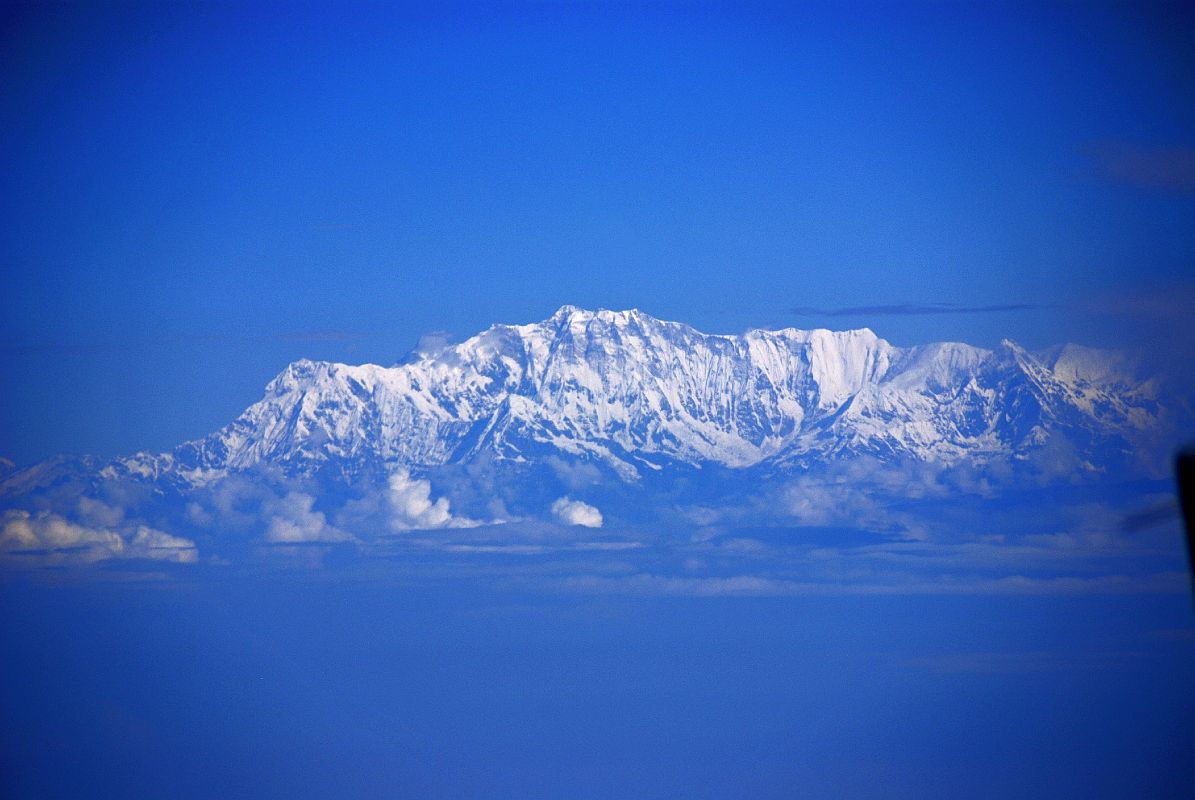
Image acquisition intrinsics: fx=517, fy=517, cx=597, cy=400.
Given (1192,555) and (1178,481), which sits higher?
(1178,481)
